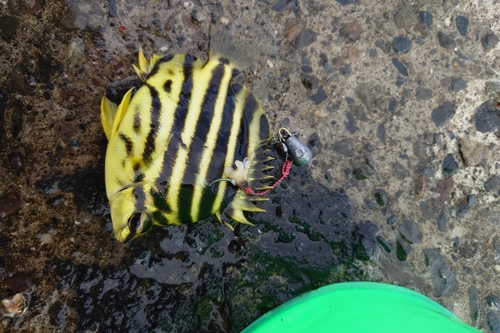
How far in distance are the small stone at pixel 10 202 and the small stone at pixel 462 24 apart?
2.45 m

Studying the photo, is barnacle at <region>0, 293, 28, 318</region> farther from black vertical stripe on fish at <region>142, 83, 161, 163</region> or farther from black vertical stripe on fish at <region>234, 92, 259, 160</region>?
black vertical stripe on fish at <region>234, 92, 259, 160</region>

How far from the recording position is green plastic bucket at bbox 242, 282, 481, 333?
1687mm

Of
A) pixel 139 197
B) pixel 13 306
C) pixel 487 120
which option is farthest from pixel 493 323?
pixel 13 306

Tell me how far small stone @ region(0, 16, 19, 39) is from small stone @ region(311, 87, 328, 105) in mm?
1509

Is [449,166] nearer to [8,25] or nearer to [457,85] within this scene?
[457,85]

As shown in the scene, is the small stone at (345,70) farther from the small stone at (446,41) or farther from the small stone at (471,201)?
the small stone at (471,201)

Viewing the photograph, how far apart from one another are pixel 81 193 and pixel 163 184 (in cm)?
58

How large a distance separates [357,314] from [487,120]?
132cm

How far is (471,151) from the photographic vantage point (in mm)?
2217

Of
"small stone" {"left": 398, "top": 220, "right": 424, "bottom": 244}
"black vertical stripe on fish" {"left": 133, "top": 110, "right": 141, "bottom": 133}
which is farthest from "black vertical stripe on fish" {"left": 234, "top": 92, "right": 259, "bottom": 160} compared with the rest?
"small stone" {"left": 398, "top": 220, "right": 424, "bottom": 244}

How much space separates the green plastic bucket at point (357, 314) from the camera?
5.53 feet

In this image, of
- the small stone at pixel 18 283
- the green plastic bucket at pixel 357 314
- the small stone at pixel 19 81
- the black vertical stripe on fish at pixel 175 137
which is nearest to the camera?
the black vertical stripe on fish at pixel 175 137

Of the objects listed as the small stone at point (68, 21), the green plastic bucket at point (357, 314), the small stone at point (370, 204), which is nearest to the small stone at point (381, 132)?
the small stone at point (370, 204)

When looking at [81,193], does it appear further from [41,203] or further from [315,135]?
[315,135]
